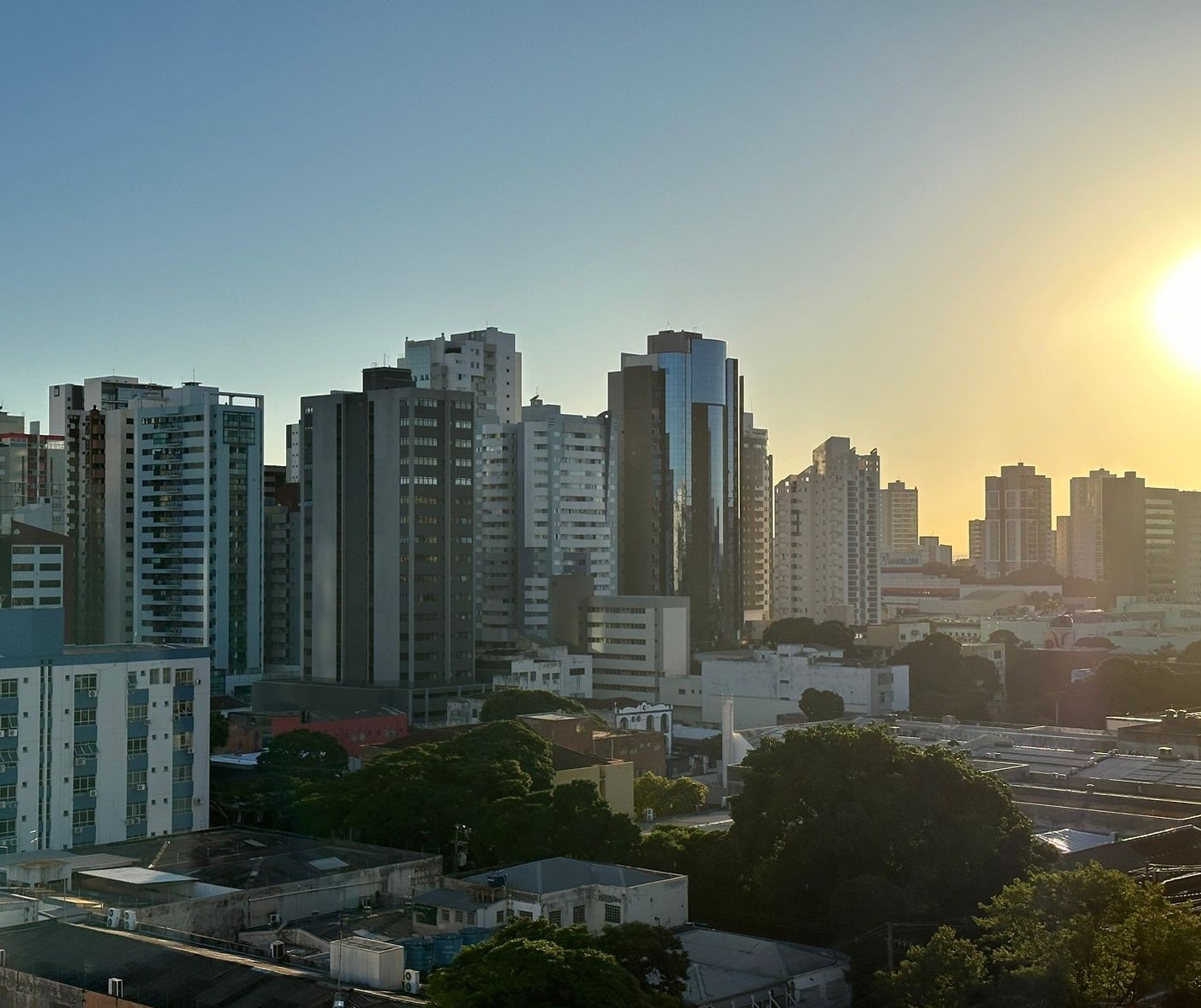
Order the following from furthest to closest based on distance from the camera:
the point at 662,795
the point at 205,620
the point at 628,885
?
the point at 205,620
the point at 662,795
the point at 628,885

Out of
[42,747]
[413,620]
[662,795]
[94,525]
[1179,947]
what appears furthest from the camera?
[94,525]

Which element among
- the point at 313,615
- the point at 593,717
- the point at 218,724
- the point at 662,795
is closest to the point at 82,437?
the point at 313,615

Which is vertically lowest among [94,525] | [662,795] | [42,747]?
[662,795]

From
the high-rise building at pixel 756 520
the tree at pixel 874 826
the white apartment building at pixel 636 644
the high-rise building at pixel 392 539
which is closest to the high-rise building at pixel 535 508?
the white apartment building at pixel 636 644

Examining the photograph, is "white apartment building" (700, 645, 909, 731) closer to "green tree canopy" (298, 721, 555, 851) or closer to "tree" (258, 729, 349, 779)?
"tree" (258, 729, 349, 779)

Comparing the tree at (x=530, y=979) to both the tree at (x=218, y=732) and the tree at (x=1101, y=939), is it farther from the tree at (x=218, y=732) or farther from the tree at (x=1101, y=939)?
the tree at (x=218, y=732)

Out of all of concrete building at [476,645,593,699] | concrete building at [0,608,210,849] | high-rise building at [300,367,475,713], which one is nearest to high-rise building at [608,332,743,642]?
concrete building at [476,645,593,699]

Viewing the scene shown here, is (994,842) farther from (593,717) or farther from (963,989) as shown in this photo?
(593,717)
